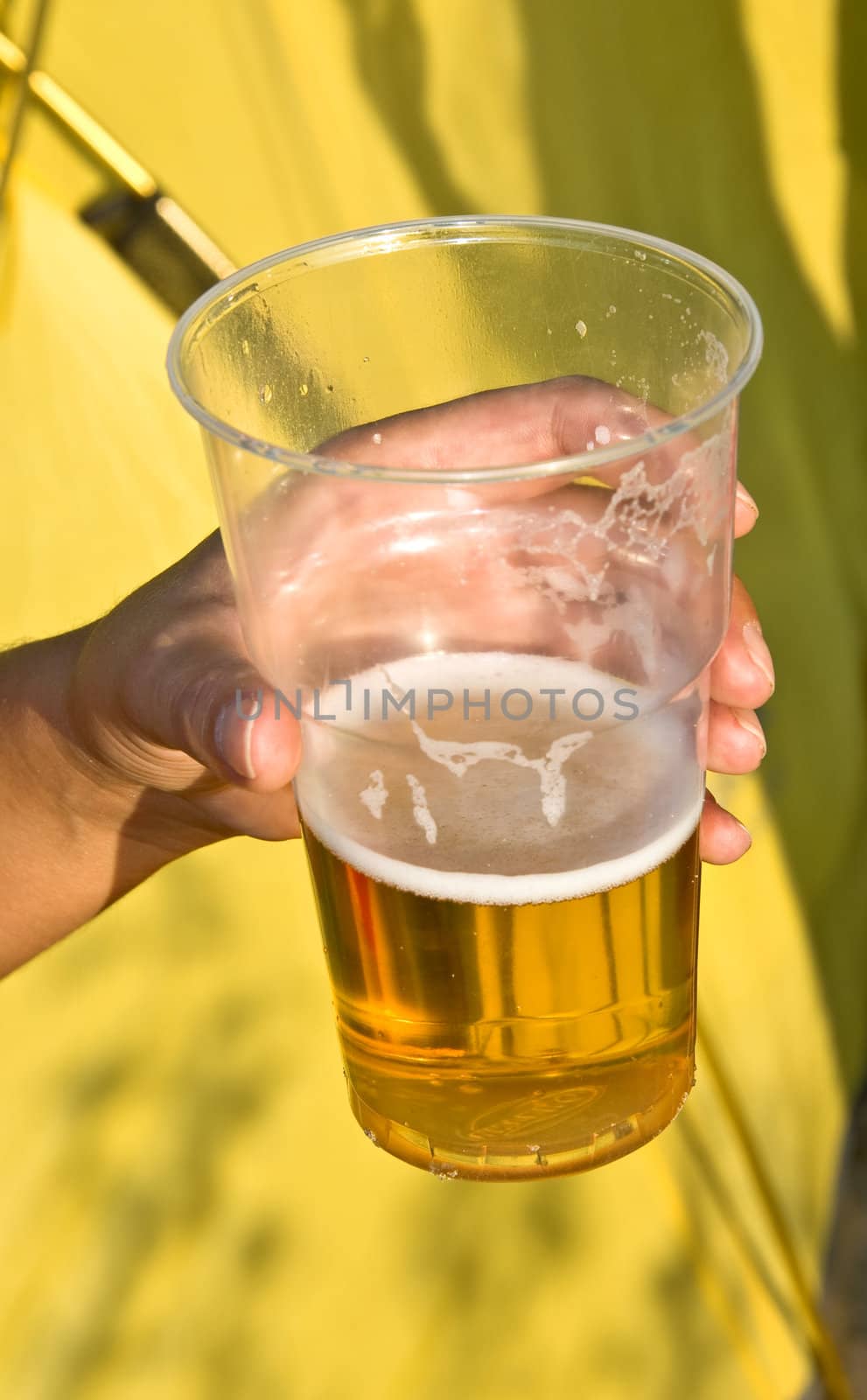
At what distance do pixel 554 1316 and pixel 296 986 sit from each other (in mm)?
505

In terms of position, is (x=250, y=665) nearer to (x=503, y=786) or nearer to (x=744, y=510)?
(x=503, y=786)

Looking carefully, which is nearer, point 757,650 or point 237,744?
point 237,744

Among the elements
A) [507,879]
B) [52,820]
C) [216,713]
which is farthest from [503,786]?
[52,820]

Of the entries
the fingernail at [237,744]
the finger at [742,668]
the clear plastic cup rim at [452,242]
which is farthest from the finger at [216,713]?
the finger at [742,668]

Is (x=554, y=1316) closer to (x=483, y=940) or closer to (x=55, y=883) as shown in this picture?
(x=55, y=883)

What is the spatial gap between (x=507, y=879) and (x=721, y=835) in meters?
0.29

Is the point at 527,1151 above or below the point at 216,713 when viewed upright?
below

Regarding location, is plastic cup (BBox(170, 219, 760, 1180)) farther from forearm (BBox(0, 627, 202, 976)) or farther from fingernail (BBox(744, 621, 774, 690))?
forearm (BBox(0, 627, 202, 976))

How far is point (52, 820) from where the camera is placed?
1.04 meters

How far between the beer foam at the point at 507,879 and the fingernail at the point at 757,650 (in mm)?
208

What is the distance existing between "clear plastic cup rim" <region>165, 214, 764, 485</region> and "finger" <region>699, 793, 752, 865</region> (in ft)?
1.04

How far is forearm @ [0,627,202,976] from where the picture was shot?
100cm

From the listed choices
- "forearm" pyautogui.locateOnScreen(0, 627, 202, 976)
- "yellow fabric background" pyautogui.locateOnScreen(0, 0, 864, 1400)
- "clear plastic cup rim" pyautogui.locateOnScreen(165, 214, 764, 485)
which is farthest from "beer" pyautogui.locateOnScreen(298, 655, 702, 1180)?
"yellow fabric background" pyautogui.locateOnScreen(0, 0, 864, 1400)

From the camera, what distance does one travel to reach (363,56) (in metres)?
1.37
